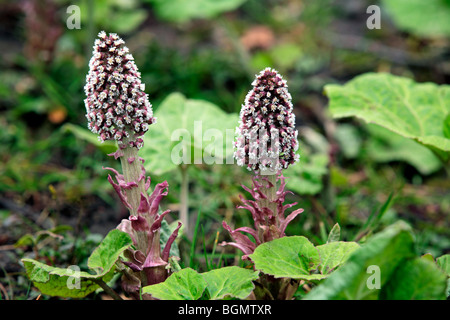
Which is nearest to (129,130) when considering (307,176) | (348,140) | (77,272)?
(77,272)

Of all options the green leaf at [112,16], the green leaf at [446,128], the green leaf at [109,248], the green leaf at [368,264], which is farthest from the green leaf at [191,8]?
the green leaf at [368,264]

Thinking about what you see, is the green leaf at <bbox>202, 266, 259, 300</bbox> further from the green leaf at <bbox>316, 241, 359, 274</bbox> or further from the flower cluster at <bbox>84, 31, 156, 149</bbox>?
the flower cluster at <bbox>84, 31, 156, 149</bbox>

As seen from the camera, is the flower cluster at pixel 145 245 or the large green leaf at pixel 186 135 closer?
the flower cluster at pixel 145 245

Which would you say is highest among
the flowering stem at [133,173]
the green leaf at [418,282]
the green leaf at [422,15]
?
the green leaf at [422,15]

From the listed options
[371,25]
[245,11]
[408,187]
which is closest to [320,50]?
[371,25]

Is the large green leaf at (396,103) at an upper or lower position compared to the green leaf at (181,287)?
upper

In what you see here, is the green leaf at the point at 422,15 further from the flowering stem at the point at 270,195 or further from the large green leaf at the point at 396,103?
the flowering stem at the point at 270,195
